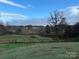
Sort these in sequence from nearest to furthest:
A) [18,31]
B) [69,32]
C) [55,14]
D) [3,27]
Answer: [69,32]
[18,31]
[3,27]
[55,14]

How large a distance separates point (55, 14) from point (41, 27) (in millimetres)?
7724

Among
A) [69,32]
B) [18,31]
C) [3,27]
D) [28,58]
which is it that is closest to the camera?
[28,58]

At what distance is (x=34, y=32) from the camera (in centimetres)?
5122

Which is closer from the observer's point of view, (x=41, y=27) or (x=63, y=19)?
(x=41, y=27)

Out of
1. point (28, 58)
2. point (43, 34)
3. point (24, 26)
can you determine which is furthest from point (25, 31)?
point (28, 58)

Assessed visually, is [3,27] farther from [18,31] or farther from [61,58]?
[61,58]

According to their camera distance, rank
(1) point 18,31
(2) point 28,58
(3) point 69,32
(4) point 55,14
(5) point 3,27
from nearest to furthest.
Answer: (2) point 28,58
(3) point 69,32
(1) point 18,31
(5) point 3,27
(4) point 55,14

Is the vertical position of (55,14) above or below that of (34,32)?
above

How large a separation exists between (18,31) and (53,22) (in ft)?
37.8

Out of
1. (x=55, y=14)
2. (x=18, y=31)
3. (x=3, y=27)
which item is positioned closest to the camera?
(x=18, y=31)

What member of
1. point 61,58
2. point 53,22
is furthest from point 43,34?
point 61,58

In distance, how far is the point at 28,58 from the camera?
45.1 feet

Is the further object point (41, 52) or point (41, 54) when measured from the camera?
point (41, 52)

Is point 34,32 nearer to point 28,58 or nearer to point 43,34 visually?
point 43,34
